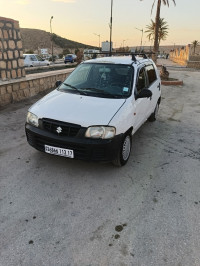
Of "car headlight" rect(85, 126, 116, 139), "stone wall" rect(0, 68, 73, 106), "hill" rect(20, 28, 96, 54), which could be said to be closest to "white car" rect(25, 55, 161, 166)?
"car headlight" rect(85, 126, 116, 139)

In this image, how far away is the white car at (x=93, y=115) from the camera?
3223 mm

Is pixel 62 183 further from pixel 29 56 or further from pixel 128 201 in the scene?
pixel 29 56

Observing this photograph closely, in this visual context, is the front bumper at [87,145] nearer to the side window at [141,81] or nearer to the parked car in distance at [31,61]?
the side window at [141,81]

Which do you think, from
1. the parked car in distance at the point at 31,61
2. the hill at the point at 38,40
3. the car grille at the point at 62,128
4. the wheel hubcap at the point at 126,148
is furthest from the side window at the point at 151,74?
the hill at the point at 38,40

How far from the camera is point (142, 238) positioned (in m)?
2.43

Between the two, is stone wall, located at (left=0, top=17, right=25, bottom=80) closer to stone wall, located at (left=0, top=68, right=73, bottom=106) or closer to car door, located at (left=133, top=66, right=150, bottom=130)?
stone wall, located at (left=0, top=68, right=73, bottom=106)

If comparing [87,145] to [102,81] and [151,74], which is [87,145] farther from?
[151,74]

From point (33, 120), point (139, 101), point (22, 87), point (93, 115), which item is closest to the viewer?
point (93, 115)

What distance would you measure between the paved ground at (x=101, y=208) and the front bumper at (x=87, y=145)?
0.44 meters

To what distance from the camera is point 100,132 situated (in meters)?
3.22

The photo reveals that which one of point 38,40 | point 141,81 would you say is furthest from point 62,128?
point 38,40

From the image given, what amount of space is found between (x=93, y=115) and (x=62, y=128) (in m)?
0.51

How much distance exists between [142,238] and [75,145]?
153 centimetres

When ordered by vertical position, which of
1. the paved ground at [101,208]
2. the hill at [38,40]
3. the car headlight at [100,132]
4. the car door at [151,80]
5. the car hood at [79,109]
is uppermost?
the hill at [38,40]
